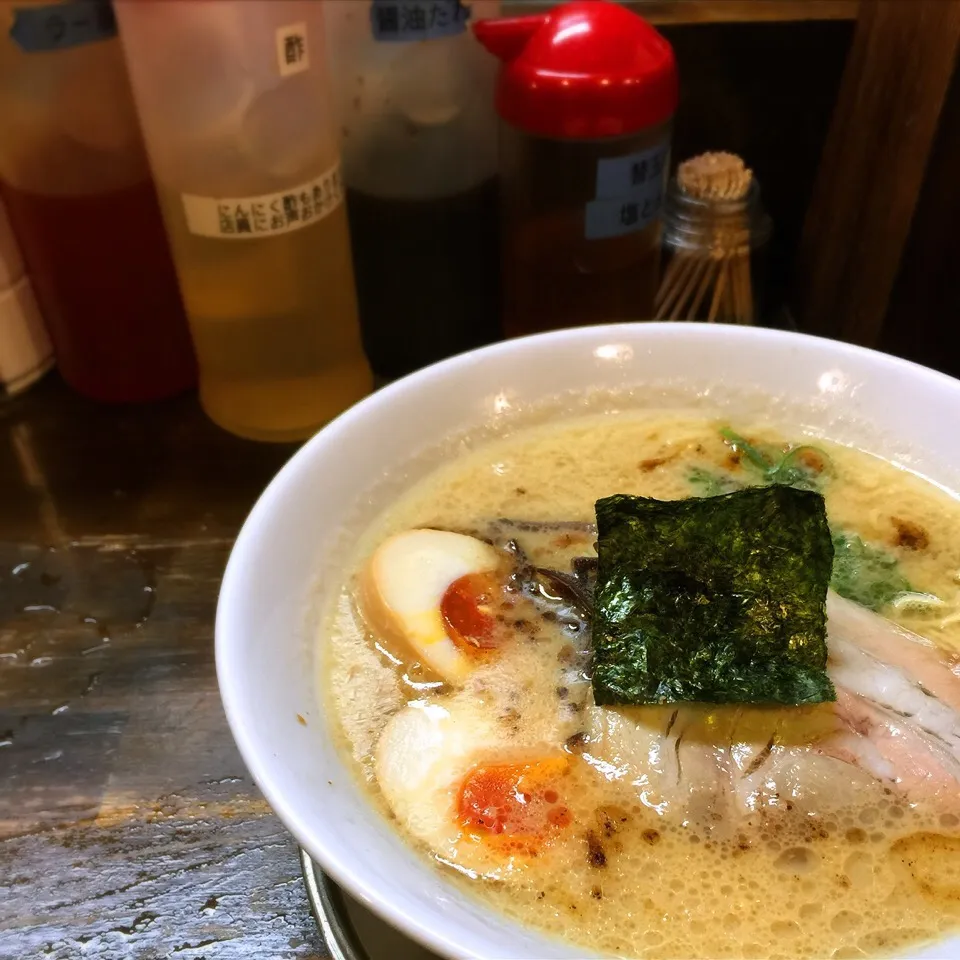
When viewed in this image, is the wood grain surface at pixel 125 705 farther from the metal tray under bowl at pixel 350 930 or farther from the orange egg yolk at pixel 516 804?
the orange egg yolk at pixel 516 804

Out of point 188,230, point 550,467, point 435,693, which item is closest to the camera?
point 435,693

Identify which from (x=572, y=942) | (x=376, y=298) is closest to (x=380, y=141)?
(x=376, y=298)

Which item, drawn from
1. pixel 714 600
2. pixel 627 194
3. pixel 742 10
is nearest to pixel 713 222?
pixel 627 194

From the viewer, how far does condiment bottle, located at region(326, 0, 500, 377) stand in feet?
4.15

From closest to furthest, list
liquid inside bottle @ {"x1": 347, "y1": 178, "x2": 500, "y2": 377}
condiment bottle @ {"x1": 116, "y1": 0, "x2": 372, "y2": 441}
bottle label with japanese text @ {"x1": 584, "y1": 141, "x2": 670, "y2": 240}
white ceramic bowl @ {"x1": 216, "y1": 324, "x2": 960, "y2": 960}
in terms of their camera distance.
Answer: white ceramic bowl @ {"x1": 216, "y1": 324, "x2": 960, "y2": 960} → condiment bottle @ {"x1": 116, "y1": 0, "x2": 372, "y2": 441} → bottle label with japanese text @ {"x1": 584, "y1": 141, "x2": 670, "y2": 240} → liquid inside bottle @ {"x1": 347, "y1": 178, "x2": 500, "y2": 377}

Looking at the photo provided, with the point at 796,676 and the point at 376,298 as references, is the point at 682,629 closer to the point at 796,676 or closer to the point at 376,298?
the point at 796,676

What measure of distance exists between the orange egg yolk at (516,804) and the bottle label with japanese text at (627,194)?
31.1 inches

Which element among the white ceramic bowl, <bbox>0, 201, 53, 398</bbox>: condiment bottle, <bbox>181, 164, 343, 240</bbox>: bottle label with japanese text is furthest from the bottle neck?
<bbox>0, 201, 53, 398</bbox>: condiment bottle

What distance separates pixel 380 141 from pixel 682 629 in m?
0.92

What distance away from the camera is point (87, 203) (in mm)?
1310

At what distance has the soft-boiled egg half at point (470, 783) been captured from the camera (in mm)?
713

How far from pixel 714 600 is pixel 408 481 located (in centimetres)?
38

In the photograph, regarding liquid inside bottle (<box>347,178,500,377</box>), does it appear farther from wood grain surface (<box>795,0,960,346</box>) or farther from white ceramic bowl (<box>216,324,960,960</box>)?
wood grain surface (<box>795,0,960,346</box>)

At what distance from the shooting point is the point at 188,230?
1260 mm
